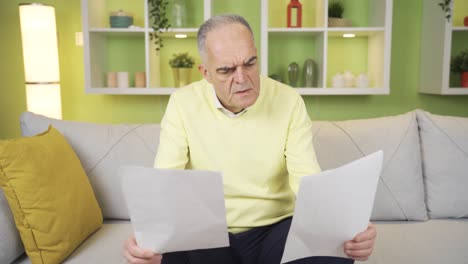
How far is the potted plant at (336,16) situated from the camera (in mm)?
2521

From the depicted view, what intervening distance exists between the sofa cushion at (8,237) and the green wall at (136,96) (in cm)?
143

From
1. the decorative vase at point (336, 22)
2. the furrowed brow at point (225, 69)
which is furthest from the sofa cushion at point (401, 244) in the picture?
the decorative vase at point (336, 22)

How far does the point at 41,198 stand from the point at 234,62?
2.42 feet

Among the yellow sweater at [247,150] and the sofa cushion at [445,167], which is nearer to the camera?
the yellow sweater at [247,150]

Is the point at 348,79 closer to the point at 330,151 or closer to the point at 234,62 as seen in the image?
the point at 330,151

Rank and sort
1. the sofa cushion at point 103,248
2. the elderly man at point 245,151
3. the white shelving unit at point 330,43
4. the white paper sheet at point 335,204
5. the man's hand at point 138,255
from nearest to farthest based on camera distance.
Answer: the white paper sheet at point 335,204 → the man's hand at point 138,255 → the elderly man at point 245,151 → the sofa cushion at point 103,248 → the white shelving unit at point 330,43

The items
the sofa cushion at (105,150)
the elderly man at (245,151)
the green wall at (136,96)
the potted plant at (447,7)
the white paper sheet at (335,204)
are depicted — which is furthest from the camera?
the green wall at (136,96)

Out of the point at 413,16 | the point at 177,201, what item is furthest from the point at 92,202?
the point at 413,16

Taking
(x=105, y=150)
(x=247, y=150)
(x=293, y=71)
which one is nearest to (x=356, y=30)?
(x=293, y=71)

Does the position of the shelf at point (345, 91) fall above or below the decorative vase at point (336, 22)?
below

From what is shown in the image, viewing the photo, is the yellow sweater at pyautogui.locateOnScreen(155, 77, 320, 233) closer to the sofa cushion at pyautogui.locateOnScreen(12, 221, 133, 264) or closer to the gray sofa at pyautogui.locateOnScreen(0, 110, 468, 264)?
the sofa cushion at pyautogui.locateOnScreen(12, 221, 133, 264)

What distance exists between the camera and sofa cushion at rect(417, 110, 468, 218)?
1.82 m

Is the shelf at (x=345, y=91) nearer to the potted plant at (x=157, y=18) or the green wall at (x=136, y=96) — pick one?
the green wall at (x=136, y=96)

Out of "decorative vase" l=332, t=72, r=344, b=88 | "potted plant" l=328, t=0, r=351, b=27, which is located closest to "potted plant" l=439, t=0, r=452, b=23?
"potted plant" l=328, t=0, r=351, b=27
